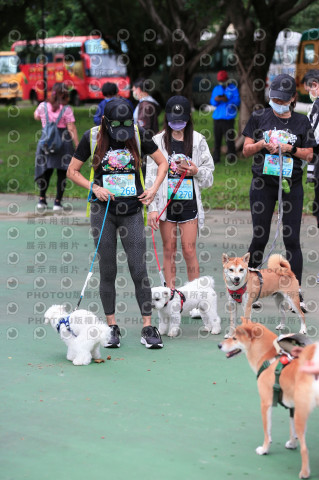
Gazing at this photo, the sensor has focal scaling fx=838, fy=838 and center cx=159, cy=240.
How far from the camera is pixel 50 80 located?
45.7 metres

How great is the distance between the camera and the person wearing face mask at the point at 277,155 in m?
7.40

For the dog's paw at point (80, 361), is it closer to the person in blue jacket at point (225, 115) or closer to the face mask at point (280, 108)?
the face mask at point (280, 108)

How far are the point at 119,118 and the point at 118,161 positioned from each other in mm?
346

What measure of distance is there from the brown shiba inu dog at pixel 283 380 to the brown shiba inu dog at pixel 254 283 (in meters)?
2.00

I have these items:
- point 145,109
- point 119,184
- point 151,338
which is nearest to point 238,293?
point 151,338

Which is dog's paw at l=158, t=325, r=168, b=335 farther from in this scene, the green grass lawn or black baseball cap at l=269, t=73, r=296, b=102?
the green grass lawn

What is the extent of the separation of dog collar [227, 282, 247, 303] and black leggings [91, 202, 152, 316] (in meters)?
0.70

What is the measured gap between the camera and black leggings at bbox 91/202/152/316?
670 centimetres

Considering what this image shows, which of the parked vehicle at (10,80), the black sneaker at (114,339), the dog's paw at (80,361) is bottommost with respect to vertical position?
the dog's paw at (80,361)

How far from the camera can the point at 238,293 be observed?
22.9 ft

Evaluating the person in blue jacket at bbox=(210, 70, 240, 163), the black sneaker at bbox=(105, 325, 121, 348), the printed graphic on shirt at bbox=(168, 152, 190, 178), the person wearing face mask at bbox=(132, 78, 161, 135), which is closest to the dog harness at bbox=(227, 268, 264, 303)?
the black sneaker at bbox=(105, 325, 121, 348)

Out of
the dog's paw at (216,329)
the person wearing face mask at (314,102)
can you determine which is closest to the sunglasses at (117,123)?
the dog's paw at (216,329)

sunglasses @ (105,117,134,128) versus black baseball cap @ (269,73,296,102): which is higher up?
black baseball cap @ (269,73,296,102)

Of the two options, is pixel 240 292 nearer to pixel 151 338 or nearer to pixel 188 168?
pixel 151 338
